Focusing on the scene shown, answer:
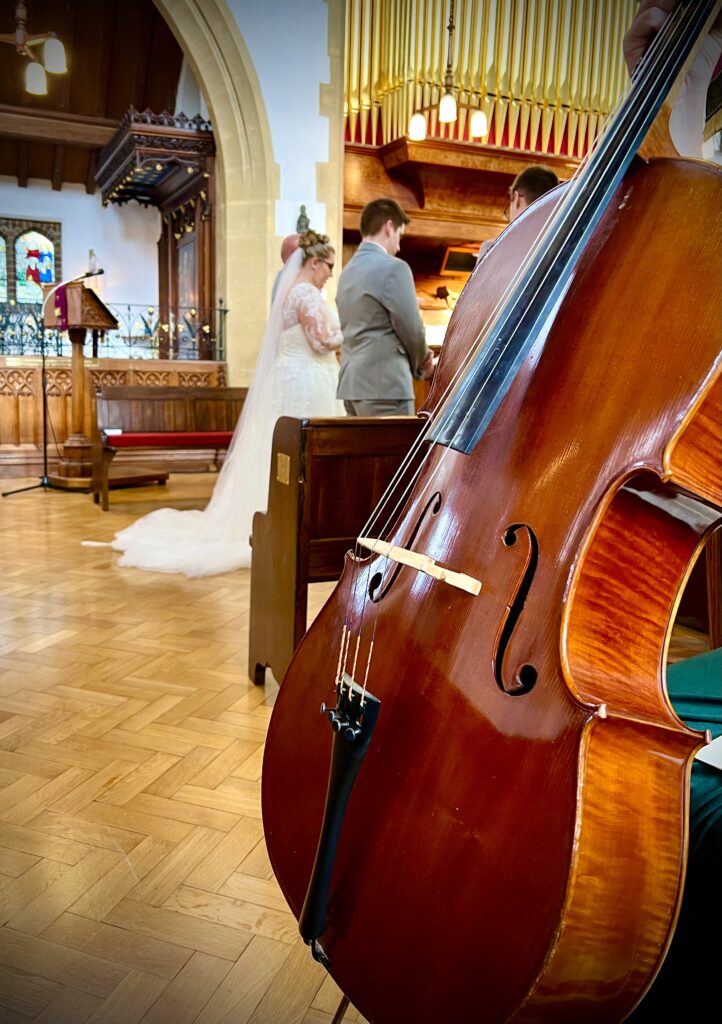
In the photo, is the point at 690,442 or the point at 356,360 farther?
the point at 356,360

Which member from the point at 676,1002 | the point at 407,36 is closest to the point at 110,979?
the point at 676,1002

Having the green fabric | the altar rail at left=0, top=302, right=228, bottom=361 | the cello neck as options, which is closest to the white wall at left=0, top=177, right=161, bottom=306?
the altar rail at left=0, top=302, right=228, bottom=361

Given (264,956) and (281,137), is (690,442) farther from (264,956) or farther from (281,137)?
(281,137)

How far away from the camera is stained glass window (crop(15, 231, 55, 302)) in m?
11.3

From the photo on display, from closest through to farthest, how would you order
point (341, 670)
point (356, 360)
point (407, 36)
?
point (341, 670)
point (356, 360)
point (407, 36)

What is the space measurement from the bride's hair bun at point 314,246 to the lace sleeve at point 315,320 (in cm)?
18

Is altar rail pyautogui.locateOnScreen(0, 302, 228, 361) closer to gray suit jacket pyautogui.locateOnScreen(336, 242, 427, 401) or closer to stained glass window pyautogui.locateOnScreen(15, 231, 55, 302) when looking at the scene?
stained glass window pyautogui.locateOnScreen(15, 231, 55, 302)

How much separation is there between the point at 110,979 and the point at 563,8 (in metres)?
8.40

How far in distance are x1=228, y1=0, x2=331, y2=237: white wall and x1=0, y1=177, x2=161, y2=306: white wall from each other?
17.4 ft

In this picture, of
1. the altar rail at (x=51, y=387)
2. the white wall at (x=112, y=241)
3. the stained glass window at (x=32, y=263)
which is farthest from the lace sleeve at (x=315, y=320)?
the stained glass window at (x=32, y=263)

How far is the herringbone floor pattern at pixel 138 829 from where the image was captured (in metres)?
1.24

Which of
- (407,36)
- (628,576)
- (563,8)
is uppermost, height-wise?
(563,8)

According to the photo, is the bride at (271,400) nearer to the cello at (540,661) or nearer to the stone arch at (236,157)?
the stone arch at (236,157)

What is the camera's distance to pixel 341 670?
927 millimetres
